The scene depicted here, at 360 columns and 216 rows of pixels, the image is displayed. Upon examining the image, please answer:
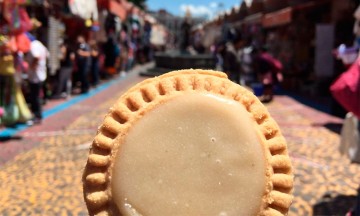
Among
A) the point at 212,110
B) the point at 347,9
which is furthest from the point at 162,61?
the point at 212,110

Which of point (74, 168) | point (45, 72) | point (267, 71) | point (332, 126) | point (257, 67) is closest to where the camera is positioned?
point (74, 168)

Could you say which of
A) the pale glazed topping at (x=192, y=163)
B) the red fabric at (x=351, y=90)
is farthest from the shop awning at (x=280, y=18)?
the pale glazed topping at (x=192, y=163)

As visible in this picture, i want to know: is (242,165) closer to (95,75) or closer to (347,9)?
(347,9)

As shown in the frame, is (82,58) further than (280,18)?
No

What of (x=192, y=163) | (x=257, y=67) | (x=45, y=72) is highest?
(x=192, y=163)

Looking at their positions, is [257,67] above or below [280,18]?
below

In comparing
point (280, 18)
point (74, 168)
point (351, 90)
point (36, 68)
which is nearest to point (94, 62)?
point (280, 18)

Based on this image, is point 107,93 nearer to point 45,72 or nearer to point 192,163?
point 45,72
